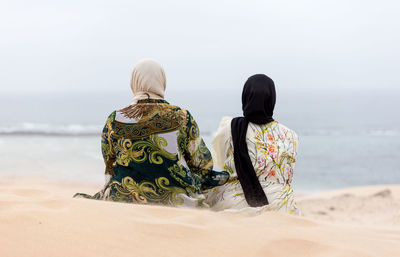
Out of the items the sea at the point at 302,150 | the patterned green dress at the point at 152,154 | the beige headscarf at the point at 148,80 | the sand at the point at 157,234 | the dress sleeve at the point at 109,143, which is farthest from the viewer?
the sea at the point at 302,150

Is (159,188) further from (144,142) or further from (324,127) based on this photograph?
(324,127)

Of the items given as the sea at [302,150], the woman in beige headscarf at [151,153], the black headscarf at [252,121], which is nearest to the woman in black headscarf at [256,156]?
the black headscarf at [252,121]

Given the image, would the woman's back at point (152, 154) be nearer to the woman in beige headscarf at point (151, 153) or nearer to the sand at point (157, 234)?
the woman in beige headscarf at point (151, 153)

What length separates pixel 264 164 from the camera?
3551 mm

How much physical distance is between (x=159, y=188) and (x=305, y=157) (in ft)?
42.3

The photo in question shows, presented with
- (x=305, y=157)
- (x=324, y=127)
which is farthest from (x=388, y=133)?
(x=305, y=157)

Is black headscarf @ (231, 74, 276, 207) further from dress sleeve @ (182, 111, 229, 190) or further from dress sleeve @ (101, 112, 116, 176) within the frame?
dress sleeve @ (101, 112, 116, 176)

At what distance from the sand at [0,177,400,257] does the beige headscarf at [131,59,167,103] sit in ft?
4.09

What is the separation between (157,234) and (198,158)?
153 cm

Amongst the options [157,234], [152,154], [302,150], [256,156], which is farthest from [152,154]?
[302,150]

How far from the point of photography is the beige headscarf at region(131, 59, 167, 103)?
354 cm

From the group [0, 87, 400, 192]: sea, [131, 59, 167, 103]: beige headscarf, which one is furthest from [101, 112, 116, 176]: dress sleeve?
[0, 87, 400, 192]: sea

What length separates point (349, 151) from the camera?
1741 centimetres

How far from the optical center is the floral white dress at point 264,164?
11.5 feet
